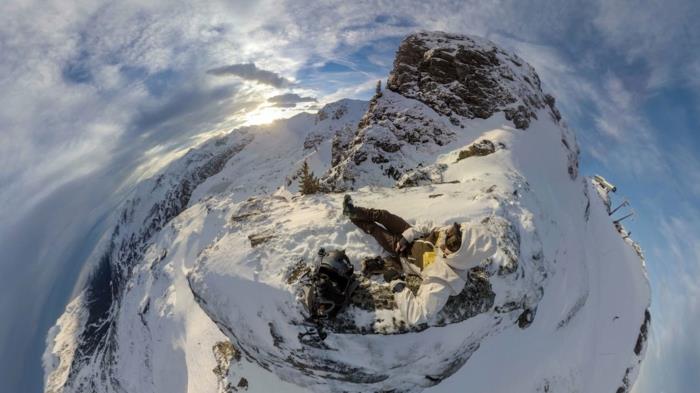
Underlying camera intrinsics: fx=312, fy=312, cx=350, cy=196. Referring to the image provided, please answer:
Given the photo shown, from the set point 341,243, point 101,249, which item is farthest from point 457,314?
point 101,249

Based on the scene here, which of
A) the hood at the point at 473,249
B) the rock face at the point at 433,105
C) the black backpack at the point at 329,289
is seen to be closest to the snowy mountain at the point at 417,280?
the rock face at the point at 433,105

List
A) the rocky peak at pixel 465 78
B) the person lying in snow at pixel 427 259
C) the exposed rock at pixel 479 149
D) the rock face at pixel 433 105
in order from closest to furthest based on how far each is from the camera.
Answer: the person lying in snow at pixel 427 259 → the exposed rock at pixel 479 149 → the rock face at pixel 433 105 → the rocky peak at pixel 465 78

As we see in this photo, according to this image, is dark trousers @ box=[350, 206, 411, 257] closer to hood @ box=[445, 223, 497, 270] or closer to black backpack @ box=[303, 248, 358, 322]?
black backpack @ box=[303, 248, 358, 322]

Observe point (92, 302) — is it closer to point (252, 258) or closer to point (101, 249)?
point (101, 249)

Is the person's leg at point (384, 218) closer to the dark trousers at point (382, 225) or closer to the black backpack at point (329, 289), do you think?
the dark trousers at point (382, 225)

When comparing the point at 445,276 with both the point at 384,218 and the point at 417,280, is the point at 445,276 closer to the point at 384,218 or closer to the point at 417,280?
the point at 417,280

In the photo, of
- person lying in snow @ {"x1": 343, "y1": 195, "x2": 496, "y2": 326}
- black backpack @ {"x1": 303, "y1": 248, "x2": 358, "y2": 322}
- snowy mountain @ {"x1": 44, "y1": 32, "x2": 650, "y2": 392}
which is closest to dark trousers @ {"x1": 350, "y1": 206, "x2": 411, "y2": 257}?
person lying in snow @ {"x1": 343, "y1": 195, "x2": 496, "y2": 326}

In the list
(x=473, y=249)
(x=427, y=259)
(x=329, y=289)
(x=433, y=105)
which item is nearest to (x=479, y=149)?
(x=433, y=105)
